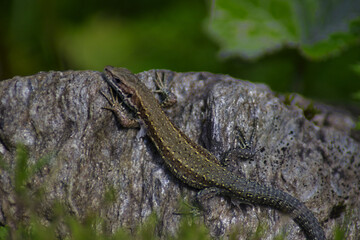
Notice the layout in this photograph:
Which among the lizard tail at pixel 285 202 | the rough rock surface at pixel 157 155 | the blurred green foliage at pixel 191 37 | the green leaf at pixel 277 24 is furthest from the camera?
the blurred green foliage at pixel 191 37

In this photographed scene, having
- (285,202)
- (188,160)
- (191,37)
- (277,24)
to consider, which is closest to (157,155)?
(188,160)

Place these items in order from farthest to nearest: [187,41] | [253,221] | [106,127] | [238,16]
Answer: [187,41] < [238,16] < [106,127] < [253,221]

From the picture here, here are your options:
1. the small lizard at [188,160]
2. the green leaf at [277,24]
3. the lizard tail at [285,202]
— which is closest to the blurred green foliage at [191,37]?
the green leaf at [277,24]

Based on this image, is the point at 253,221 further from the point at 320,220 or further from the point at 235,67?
the point at 235,67

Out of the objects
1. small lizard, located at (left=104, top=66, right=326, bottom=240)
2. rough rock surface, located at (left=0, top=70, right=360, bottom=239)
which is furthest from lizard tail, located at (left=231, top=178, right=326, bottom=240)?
rough rock surface, located at (left=0, top=70, right=360, bottom=239)

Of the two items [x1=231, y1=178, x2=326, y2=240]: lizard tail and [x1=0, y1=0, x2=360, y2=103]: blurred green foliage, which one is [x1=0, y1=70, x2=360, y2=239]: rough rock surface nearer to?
[x1=231, y1=178, x2=326, y2=240]: lizard tail

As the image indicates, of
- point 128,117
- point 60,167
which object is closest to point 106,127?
point 128,117

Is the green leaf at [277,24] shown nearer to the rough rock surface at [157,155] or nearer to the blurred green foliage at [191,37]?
the blurred green foliage at [191,37]

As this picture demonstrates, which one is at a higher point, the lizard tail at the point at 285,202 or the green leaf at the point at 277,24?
the green leaf at the point at 277,24
